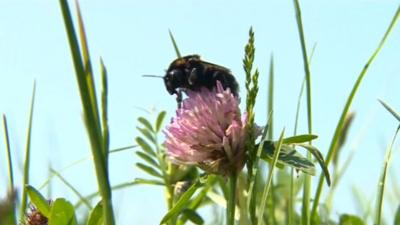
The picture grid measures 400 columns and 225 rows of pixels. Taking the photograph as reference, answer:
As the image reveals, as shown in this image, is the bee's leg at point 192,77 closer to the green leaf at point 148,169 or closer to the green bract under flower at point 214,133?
the green bract under flower at point 214,133

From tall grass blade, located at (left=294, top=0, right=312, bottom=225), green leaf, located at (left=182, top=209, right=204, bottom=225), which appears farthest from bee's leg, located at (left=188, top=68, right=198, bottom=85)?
green leaf, located at (left=182, top=209, right=204, bottom=225)

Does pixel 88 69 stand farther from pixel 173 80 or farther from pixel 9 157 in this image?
pixel 173 80

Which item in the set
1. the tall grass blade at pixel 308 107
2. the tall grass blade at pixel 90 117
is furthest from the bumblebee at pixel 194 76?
the tall grass blade at pixel 90 117

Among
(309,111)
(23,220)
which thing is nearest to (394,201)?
(309,111)

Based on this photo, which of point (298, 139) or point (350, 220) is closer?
point (298, 139)

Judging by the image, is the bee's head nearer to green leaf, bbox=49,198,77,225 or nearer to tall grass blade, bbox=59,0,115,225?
green leaf, bbox=49,198,77,225

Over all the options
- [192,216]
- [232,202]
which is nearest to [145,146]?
[192,216]
